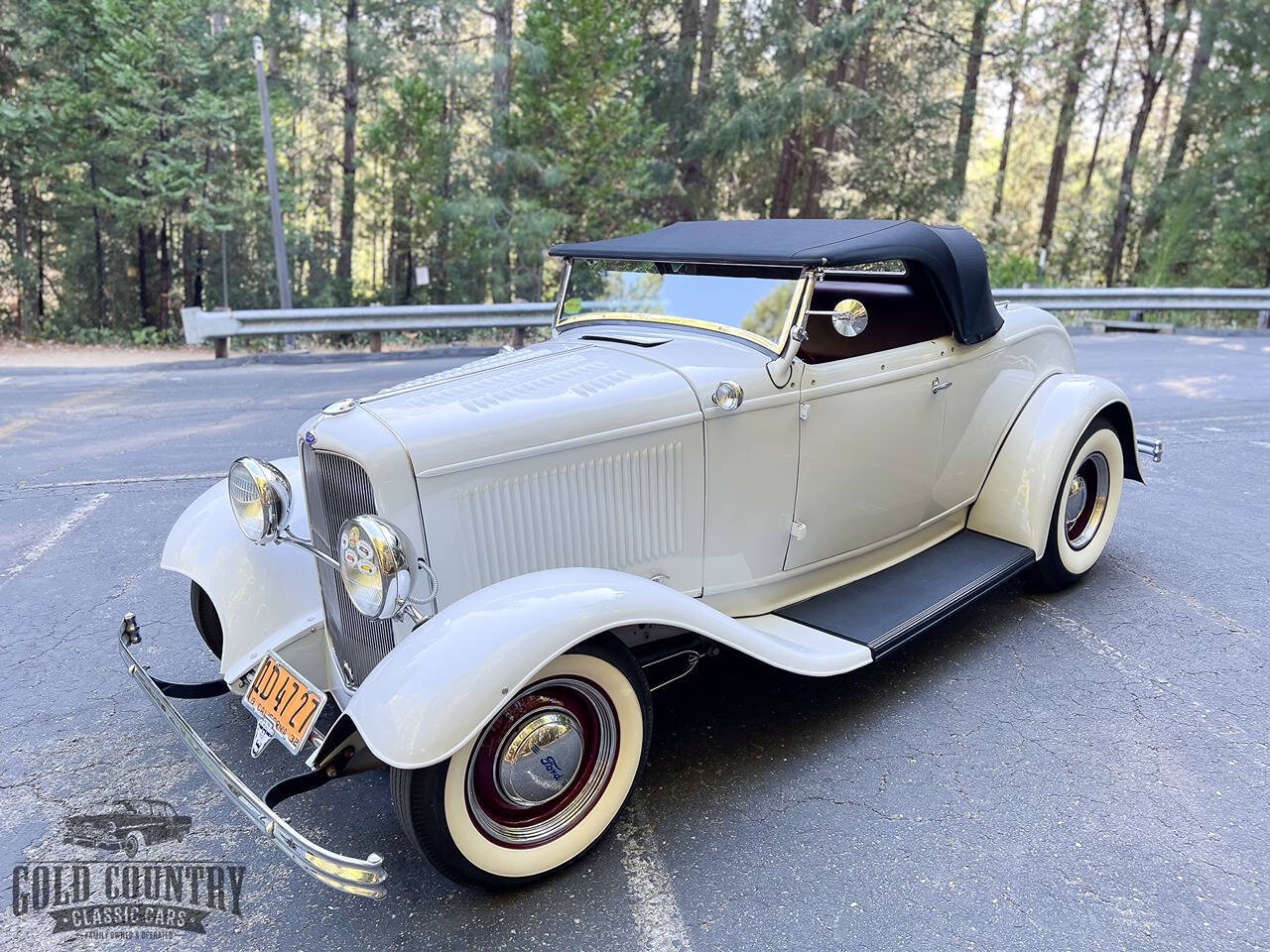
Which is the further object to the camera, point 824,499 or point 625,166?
point 625,166

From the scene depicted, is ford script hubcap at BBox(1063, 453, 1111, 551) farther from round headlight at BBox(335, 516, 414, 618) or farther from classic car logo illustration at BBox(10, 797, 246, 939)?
classic car logo illustration at BBox(10, 797, 246, 939)

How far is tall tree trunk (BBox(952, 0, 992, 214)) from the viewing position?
20.1m

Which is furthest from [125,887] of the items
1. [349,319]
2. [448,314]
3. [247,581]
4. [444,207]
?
[444,207]

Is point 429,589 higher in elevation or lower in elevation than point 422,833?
higher


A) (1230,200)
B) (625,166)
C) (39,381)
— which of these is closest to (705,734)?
(39,381)

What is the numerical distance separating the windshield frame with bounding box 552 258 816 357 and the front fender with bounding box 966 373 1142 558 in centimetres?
172

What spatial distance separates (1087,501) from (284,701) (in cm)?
423

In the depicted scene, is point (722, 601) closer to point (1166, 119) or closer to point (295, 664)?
point (295, 664)

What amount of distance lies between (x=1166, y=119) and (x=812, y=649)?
101 ft

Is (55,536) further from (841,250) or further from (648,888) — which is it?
(841,250)

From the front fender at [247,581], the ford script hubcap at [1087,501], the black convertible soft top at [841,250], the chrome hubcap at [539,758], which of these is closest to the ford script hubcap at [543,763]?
the chrome hubcap at [539,758]

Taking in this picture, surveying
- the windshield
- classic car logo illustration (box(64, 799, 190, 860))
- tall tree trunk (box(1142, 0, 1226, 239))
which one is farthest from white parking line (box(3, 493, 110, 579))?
tall tree trunk (box(1142, 0, 1226, 239))

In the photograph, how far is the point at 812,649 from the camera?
308 centimetres

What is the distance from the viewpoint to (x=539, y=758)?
2496mm
